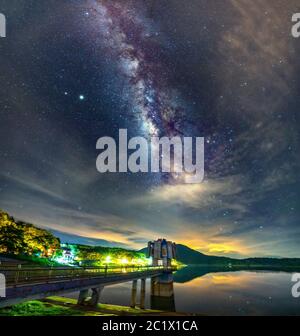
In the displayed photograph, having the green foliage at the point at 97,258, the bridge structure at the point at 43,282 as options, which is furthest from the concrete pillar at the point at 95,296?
the green foliage at the point at 97,258

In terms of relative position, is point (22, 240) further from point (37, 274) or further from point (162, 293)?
point (37, 274)

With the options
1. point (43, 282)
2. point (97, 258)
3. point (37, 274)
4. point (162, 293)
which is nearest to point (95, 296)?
point (37, 274)

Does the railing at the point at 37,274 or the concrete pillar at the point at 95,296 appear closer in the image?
the railing at the point at 37,274

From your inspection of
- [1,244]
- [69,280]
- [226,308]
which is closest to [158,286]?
[226,308]

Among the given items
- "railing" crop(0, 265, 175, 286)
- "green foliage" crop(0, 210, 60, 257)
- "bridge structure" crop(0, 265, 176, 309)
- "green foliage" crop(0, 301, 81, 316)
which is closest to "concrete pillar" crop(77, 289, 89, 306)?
"bridge structure" crop(0, 265, 176, 309)

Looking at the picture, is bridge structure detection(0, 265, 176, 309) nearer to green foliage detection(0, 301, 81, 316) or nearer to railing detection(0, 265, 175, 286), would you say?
railing detection(0, 265, 175, 286)

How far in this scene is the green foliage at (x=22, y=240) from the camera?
59719 millimetres

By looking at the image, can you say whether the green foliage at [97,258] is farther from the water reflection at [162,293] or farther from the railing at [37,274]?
the railing at [37,274]

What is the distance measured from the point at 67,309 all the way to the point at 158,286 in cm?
3753

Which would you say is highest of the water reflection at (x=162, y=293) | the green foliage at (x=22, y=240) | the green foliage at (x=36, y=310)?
the green foliage at (x=22, y=240)

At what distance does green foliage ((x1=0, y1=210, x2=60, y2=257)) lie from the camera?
5972cm

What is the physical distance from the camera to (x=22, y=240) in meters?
64.2
